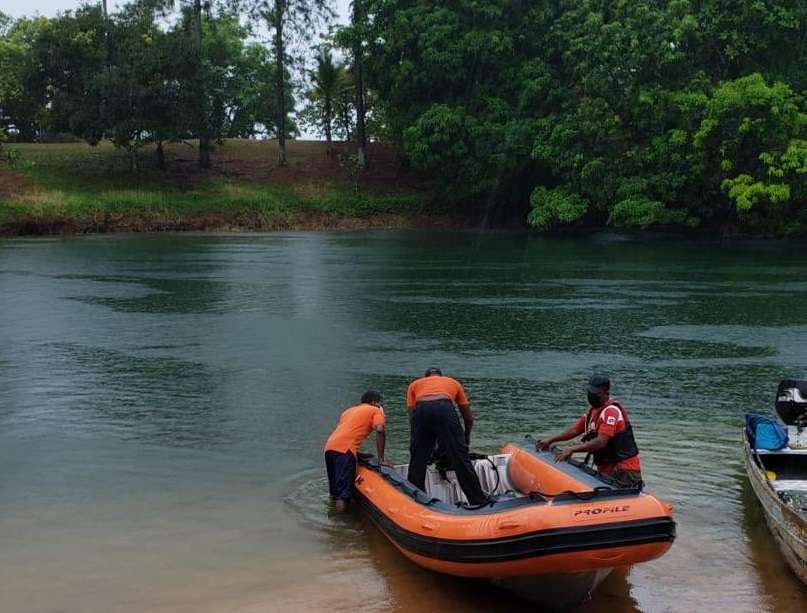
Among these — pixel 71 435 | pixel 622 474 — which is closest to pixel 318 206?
pixel 71 435

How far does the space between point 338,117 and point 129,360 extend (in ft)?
213

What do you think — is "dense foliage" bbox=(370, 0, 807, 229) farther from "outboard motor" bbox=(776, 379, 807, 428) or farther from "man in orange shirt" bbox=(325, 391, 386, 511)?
"man in orange shirt" bbox=(325, 391, 386, 511)

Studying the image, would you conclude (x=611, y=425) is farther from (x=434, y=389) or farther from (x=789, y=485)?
(x=789, y=485)

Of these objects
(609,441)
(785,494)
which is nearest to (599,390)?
(609,441)

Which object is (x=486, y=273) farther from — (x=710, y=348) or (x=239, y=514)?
(x=239, y=514)

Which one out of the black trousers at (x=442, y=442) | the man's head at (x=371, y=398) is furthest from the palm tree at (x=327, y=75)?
the black trousers at (x=442, y=442)

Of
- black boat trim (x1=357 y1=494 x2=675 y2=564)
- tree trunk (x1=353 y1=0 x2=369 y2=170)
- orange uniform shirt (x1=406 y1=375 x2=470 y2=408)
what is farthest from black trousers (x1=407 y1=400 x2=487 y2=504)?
tree trunk (x1=353 y1=0 x2=369 y2=170)

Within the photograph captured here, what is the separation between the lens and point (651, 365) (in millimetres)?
19109

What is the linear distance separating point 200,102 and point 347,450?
51.6 metres

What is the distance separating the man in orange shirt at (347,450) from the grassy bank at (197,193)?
44916 millimetres

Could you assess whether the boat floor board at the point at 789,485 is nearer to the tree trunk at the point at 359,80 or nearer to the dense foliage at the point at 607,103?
the dense foliage at the point at 607,103

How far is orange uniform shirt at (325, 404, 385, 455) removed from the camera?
10656 mm

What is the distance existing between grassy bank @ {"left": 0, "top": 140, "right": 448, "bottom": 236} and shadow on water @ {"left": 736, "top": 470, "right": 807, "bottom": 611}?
47.5 metres

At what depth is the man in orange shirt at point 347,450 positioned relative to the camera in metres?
10.6
